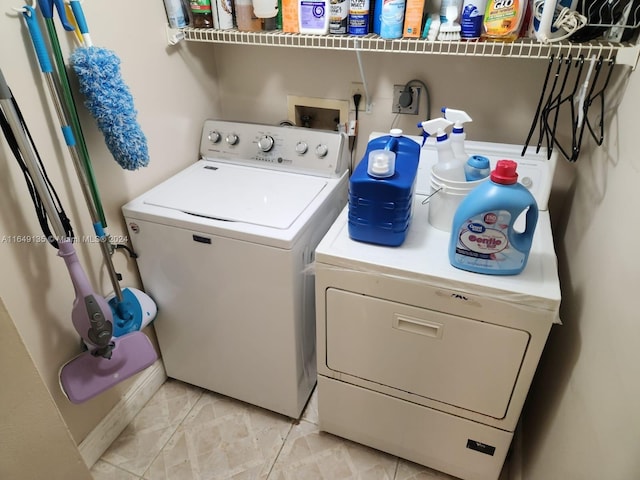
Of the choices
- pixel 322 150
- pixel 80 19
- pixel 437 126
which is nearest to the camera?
pixel 80 19

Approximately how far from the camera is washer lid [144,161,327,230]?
138 centimetres

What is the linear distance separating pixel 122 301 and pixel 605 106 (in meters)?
1.65

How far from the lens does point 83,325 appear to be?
50.1 inches

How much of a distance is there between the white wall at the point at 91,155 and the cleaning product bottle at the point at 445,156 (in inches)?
37.5

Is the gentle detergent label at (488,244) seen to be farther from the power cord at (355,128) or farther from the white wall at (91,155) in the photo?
the white wall at (91,155)

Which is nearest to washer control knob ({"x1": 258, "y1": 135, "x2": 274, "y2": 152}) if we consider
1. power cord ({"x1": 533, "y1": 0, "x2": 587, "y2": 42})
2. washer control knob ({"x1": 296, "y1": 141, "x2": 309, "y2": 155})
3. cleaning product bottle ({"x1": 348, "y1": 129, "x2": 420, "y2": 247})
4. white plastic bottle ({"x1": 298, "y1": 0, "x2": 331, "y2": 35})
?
washer control knob ({"x1": 296, "y1": 141, "x2": 309, "y2": 155})

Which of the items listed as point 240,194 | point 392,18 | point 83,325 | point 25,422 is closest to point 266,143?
point 240,194

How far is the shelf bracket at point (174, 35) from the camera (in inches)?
59.9

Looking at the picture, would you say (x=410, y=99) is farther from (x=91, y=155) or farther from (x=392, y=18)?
(x=91, y=155)

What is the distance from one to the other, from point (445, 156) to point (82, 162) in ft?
3.40

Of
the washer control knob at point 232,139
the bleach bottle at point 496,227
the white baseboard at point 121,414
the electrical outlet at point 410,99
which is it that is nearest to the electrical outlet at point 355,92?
the electrical outlet at point 410,99

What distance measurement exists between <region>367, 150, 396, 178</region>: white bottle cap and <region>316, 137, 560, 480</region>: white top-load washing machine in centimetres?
22

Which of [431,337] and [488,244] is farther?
[431,337]

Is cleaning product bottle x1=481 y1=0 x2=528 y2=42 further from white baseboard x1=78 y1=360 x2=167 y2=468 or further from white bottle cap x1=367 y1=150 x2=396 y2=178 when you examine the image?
white baseboard x1=78 y1=360 x2=167 y2=468
